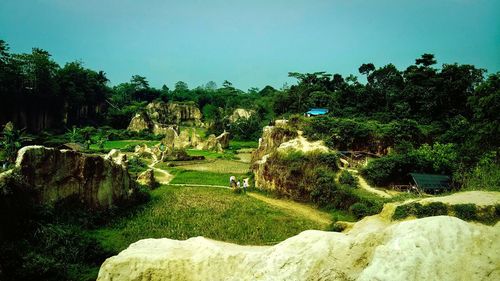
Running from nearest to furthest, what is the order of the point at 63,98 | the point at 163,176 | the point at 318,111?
the point at 163,176 → the point at 318,111 → the point at 63,98

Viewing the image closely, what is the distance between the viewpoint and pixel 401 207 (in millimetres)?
14727

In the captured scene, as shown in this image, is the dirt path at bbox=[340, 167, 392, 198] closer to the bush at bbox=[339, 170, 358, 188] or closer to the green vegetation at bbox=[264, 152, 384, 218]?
the bush at bbox=[339, 170, 358, 188]

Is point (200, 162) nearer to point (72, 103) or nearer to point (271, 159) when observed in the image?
point (271, 159)

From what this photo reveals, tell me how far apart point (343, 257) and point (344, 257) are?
0.06 ft

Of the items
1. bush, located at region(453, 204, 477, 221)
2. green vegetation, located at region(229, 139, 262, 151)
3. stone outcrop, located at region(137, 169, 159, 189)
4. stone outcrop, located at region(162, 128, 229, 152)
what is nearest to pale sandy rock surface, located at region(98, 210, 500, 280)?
bush, located at region(453, 204, 477, 221)

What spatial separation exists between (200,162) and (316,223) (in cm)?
2718

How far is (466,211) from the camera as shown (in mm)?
12773

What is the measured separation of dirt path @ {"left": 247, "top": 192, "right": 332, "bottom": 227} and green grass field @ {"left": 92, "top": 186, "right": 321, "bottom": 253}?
1090 mm

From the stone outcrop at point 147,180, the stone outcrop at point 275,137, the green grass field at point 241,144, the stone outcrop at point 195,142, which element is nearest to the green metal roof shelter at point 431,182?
the stone outcrop at point 275,137

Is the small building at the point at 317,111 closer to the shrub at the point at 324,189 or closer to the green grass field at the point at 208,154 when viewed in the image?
the green grass field at the point at 208,154

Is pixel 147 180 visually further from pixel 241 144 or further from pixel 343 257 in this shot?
pixel 241 144

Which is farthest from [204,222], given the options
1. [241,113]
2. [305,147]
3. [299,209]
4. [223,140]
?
[241,113]

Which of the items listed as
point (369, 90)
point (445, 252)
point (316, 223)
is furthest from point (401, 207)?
point (369, 90)

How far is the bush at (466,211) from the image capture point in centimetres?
1259
